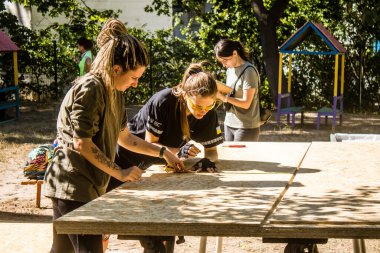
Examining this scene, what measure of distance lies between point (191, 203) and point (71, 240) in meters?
0.64

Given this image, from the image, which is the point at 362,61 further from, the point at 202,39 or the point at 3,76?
the point at 3,76

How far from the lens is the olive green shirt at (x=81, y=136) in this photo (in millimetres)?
3668

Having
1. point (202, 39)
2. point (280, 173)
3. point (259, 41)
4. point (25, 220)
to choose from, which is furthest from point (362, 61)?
point (280, 173)

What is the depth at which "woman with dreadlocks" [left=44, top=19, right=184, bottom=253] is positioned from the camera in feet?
12.1

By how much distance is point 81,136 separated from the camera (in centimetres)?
368

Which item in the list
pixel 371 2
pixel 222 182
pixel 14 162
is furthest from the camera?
pixel 371 2

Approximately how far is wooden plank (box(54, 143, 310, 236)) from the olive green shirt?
5.4 inches

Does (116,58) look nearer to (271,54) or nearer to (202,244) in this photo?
(202,244)

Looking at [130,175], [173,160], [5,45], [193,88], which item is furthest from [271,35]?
[130,175]

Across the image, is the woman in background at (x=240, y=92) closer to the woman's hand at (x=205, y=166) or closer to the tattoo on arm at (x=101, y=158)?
the woman's hand at (x=205, y=166)

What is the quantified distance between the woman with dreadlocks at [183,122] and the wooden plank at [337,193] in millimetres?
667

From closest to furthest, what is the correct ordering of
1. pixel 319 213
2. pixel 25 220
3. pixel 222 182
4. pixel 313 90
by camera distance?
1. pixel 319 213
2. pixel 222 182
3. pixel 25 220
4. pixel 313 90

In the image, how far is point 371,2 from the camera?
17797 mm

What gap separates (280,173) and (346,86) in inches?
575
